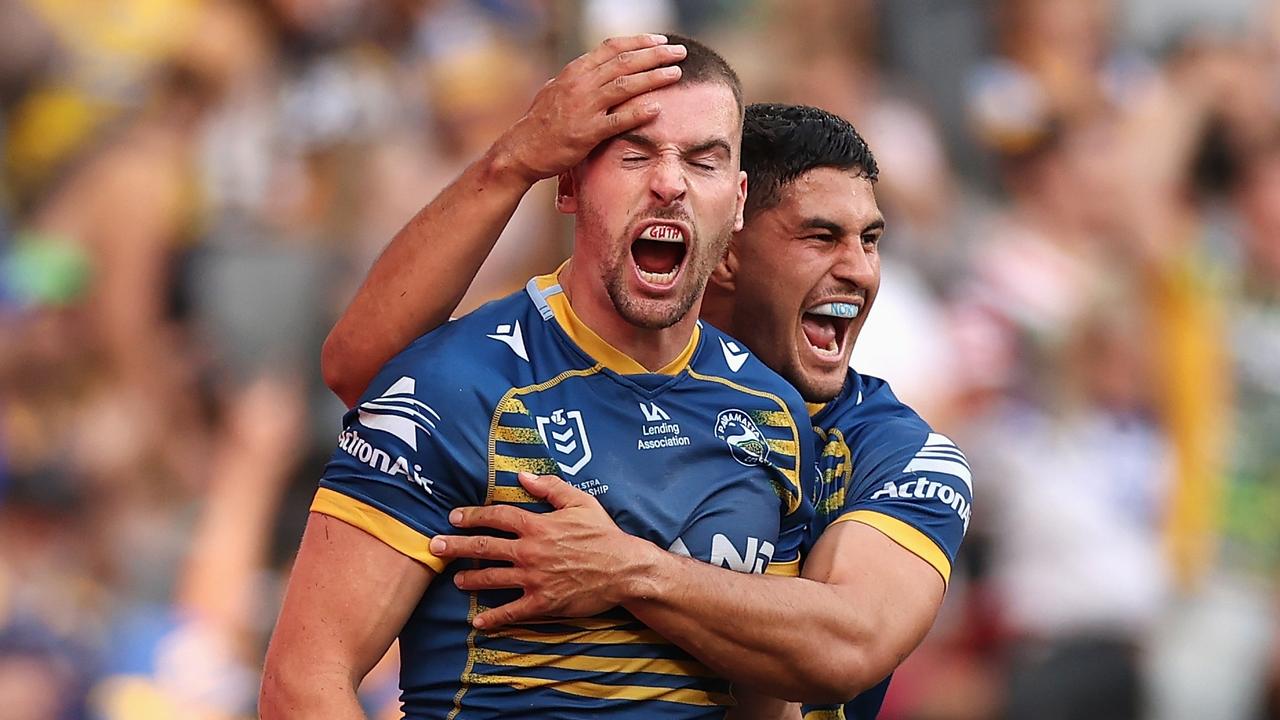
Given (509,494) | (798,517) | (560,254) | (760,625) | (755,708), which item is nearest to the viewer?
(509,494)

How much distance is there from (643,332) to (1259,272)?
245 inches

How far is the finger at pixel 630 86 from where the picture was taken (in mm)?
3496

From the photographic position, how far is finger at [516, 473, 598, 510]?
3438 mm

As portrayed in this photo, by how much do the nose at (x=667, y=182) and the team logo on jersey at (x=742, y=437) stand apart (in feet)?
1.49

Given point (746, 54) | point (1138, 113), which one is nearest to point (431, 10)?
point (746, 54)

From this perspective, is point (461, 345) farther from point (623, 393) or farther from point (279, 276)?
point (279, 276)

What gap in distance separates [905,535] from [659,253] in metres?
0.78

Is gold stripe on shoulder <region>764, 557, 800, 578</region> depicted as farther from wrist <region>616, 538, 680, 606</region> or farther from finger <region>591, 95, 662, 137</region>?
finger <region>591, 95, 662, 137</region>

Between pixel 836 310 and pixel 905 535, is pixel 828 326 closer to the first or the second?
pixel 836 310

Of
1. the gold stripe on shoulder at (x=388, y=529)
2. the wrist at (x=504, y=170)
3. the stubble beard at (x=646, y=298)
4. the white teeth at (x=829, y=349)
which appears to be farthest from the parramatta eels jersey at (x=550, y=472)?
the white teeth at (x=829, y=349)

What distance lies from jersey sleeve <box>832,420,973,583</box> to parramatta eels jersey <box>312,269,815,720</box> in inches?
9.6

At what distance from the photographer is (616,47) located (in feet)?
11.7

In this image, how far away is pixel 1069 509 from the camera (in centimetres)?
812


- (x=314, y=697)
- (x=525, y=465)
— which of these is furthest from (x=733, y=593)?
(x=314, y=697)
